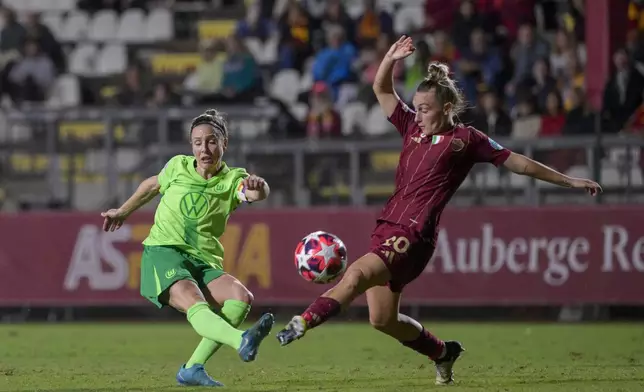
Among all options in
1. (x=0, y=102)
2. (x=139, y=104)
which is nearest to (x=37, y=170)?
(x=139, y=104)

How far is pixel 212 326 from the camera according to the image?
812 cm

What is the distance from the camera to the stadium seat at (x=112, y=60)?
21391mm

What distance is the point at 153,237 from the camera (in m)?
8.84

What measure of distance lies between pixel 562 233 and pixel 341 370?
625 centimetres

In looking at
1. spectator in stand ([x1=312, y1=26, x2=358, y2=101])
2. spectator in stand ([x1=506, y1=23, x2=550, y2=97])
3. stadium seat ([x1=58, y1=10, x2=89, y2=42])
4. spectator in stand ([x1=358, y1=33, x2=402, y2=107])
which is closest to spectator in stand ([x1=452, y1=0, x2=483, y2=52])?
spectator in stand ([x1=506, y1=23, x2=550, y2=97])

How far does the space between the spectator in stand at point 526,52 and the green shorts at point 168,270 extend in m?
10.0

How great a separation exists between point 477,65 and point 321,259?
10.3 meters

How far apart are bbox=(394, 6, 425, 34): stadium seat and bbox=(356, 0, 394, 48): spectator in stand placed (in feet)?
1.41

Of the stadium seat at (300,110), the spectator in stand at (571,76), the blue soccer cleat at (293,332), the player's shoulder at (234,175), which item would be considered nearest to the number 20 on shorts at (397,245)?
the blue soccer cleat at (293,332)

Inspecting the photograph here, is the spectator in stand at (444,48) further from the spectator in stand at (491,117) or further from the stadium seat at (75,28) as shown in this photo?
the stadium seat at (75,28)

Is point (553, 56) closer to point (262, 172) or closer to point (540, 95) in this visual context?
point (540, 95)

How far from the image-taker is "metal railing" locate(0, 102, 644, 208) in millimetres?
14766

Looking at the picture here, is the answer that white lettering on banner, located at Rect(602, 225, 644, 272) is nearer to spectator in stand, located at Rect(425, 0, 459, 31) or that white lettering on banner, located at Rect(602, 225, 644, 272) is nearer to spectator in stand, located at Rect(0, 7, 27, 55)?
spectator in stand, located at Rect(425, 0, 459, 31)

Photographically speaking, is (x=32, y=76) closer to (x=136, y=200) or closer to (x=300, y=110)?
(x=300, y=110)
